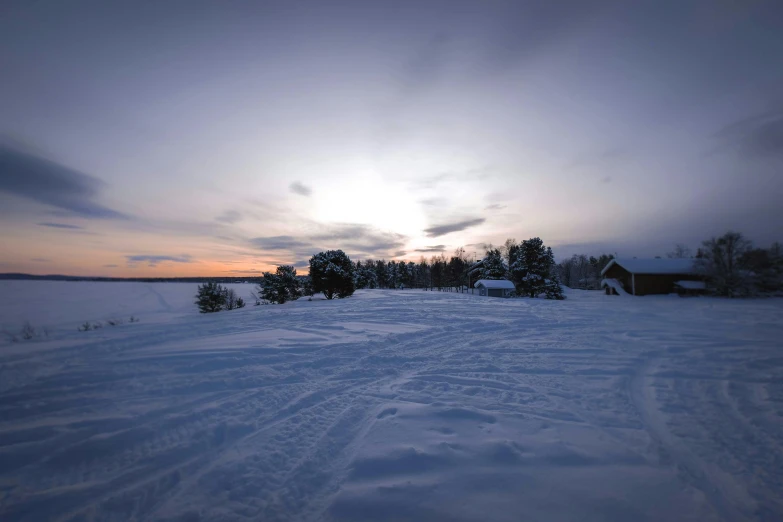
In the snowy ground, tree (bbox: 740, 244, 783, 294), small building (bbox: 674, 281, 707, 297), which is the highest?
tree (bbox: 740, 244, 783, 294)

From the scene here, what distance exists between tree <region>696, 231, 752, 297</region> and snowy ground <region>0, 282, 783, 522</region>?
2417 centimetres

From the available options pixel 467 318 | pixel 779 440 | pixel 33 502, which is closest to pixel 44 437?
pixel 33 502

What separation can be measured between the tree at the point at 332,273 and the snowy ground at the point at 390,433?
23053 millimetres

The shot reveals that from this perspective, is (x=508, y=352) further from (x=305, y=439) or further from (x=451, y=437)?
(x=305, y=439)

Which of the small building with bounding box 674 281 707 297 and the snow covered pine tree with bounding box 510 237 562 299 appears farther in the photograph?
the snow covered pine tree with bounding box 510 237 562 299

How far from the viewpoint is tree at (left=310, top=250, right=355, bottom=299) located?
3080cm

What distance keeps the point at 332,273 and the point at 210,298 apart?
42.7 feet

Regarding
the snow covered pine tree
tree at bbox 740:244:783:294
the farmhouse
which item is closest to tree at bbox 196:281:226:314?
the snow covered pine tree

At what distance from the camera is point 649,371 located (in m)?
6.07

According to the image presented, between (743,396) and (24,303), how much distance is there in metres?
43.0

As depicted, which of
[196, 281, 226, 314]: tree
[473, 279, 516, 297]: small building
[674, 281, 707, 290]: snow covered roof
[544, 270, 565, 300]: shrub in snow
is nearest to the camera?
[674, 281, 707, 290]: snow covered roof

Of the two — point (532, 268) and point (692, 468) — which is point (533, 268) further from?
point (692, 468)

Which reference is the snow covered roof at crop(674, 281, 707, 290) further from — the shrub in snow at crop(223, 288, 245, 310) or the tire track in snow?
the shrub in snow at crop(223, 288, 245, 310)

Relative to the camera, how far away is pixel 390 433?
3.81 meters
